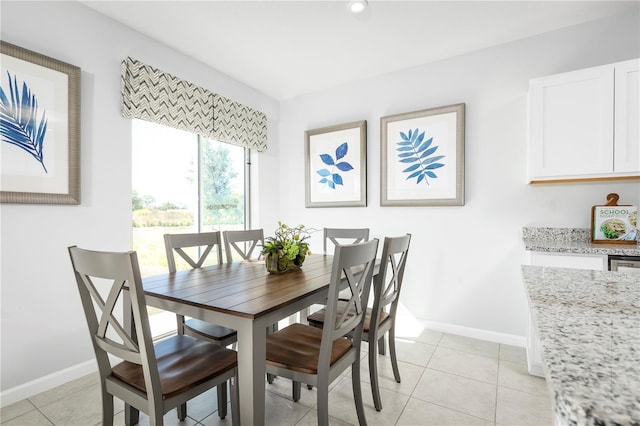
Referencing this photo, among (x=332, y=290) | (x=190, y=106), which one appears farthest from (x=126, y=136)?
(x=332, y=290)

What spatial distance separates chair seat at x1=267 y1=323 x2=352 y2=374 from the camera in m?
1.51

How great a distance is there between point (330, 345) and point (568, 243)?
224 cm

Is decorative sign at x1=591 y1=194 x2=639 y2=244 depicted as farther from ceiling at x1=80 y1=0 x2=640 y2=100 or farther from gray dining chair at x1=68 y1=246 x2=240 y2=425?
gray dining chair at x1=68 y1=246 x2=240 y2=425

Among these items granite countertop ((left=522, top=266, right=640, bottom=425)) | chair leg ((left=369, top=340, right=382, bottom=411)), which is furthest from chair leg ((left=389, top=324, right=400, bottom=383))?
granite countertop ((left=522, top=266, right=640, bottom=425))

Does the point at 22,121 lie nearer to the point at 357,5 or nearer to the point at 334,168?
the point at 357,5

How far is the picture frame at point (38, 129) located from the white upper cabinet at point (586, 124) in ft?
11.3

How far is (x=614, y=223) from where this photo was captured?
235 cm

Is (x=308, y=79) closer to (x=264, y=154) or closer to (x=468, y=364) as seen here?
(x=264, y=154)

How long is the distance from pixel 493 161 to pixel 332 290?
2241mm

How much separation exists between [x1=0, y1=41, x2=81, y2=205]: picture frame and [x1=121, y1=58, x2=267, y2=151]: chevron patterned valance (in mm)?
371

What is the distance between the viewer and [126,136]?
2557mm

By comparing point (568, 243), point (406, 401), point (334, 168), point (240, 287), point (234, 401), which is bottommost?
point (406, 401)

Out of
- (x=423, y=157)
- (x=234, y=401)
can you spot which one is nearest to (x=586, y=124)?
(x=423, y=157)

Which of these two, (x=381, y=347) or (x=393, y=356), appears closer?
(x=393, y=356)
